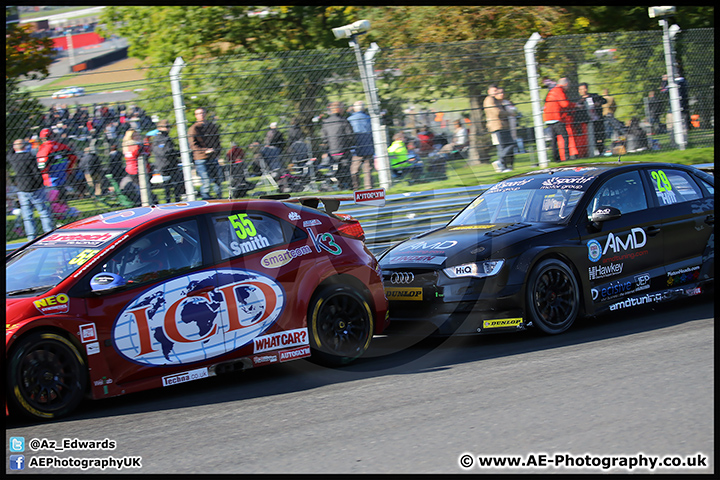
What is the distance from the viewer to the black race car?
279 inches

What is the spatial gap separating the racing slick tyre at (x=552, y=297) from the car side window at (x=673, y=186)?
1.69m

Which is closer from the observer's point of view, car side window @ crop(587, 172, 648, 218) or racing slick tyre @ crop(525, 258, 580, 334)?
racing slick tyre @ crop(525, 258, 580, 334)

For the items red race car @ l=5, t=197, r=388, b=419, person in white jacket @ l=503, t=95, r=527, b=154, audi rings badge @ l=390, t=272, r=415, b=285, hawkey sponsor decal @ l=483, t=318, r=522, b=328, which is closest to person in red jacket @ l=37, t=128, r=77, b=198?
red race car @ l=5, t=197, r=388, b=419

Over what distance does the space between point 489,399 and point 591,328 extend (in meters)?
2.74

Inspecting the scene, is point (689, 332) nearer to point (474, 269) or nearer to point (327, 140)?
point (474, 269)

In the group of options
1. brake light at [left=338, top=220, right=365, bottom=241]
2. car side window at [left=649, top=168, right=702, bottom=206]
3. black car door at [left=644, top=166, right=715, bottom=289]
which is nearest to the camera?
brake light at [left=338, top=220, right=365, bottom=241]

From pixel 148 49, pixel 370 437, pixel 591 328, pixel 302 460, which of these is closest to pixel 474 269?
pixel 591 328

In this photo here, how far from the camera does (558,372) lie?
19.3 feet

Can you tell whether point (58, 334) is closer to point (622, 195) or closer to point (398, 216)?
point (622, 195)

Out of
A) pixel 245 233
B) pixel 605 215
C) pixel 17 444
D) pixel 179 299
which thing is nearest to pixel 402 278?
pixel 245 233

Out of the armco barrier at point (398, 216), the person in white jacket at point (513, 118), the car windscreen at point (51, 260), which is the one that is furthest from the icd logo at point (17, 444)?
the person in white jacket at point (513, 118)

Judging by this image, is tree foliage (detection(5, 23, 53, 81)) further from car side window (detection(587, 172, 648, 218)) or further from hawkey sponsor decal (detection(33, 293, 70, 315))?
car side window (detection(587, 172, 648, 218))

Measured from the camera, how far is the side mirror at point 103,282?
5539 mm

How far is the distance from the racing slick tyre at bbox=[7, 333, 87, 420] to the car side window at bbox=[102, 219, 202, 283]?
69cm
